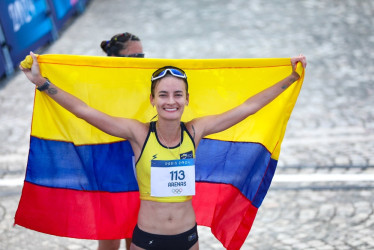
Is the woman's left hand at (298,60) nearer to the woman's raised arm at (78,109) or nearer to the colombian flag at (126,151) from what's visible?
the colombian flag at (126,151)

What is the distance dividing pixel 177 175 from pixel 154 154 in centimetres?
21

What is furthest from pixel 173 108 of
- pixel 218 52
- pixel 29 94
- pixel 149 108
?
pixel 218 52

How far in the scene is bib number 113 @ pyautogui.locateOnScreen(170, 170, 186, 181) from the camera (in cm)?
375

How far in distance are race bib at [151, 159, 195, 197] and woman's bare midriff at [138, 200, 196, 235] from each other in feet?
0.29

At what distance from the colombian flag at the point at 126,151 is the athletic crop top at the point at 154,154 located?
650 millimetres

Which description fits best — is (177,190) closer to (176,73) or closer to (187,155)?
(187,155)

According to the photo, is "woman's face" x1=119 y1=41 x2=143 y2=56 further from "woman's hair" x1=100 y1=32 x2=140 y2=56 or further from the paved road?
the paved road

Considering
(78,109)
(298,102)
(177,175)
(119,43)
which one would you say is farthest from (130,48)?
(298,102)

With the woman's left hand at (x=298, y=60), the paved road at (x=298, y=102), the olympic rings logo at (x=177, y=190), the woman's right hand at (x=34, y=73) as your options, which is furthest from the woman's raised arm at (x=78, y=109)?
the paved road at (x=298, y=102)

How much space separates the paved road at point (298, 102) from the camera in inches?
237

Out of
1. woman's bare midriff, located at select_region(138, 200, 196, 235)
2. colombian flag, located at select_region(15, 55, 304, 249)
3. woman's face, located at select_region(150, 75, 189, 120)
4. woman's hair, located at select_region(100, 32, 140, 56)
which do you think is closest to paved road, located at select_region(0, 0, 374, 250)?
colombian flag, located at select_region(15, 55, 304, 249)

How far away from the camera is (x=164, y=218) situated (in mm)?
3762

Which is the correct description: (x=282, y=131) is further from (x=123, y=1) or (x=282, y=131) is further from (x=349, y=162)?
(x=123, y=1)

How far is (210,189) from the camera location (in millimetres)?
4633
